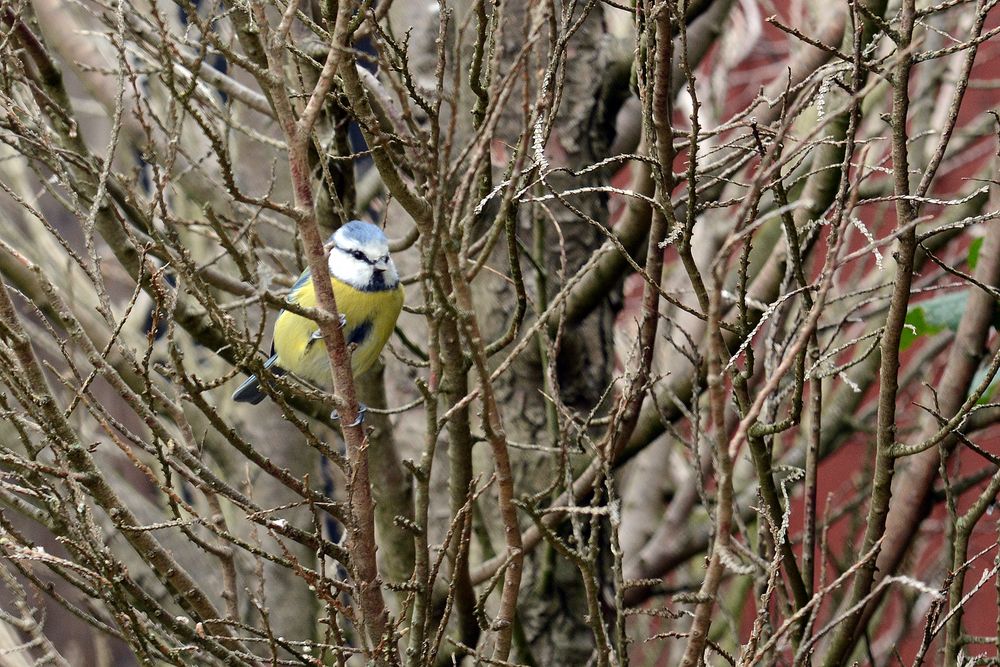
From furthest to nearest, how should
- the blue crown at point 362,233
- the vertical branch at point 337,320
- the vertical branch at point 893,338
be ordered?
the blue crown at point 362,233, the vertical branch at point 893,338, the vertical branch at point 337,320

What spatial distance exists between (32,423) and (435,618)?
128cm

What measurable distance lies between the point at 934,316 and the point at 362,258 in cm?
158

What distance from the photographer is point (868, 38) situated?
7.84 ft

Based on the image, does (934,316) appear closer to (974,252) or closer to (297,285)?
(974,252)

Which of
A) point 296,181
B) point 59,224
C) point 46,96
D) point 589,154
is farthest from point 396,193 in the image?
point 59,224

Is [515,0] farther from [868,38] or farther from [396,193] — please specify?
[396,193]

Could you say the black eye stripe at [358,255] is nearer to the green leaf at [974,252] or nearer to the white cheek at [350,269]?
the white cheek at [350,269]

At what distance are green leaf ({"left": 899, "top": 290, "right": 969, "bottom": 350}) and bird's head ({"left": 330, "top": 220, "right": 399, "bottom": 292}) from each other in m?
1.44

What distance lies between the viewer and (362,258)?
3.08 meters

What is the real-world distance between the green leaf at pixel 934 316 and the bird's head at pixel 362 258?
144 centimetres

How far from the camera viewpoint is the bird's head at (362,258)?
301cm

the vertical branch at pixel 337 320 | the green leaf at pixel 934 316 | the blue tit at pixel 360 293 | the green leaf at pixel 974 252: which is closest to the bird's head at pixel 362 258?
the blue tit at pixel 360 293

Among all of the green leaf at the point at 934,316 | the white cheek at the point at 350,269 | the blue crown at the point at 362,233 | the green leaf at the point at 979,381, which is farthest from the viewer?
the white cheek at the point at 350,269

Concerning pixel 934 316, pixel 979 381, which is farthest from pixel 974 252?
pixel 979 381
